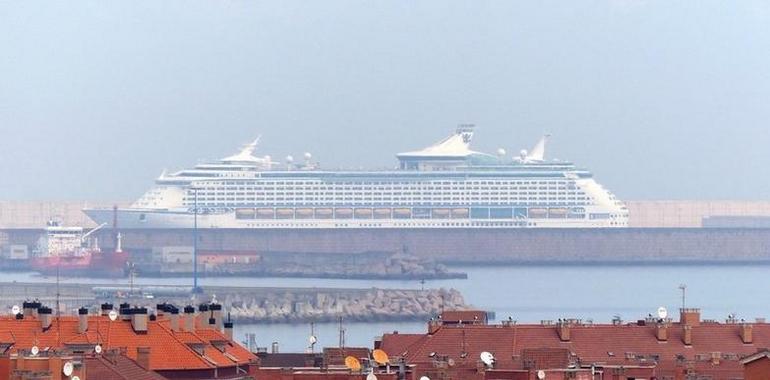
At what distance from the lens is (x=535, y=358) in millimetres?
30547

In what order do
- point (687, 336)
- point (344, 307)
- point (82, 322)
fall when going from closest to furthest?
1. point (82, 322)
2. point (687, 336)
3. point (344, 307)

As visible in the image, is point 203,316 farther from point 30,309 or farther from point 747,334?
point 747,334

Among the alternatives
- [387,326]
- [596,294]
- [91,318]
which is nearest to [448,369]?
[91,318]

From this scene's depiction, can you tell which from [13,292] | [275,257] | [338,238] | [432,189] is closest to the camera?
[13,292]

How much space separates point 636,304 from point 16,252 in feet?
201

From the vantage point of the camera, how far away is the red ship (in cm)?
14762

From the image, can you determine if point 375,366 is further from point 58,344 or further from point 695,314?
point 695,314

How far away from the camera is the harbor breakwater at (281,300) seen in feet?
338

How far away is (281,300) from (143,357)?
70.8m

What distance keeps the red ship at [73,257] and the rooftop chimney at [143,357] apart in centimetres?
10479

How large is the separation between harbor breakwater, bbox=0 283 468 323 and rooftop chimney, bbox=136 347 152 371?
6147 cm

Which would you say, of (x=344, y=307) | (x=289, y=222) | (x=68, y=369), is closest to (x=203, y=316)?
(x=68, y=369)

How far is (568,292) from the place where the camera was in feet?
436

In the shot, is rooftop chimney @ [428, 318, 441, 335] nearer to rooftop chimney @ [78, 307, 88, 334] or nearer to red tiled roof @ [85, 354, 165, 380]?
rooftop chimney @ [78, 307, 88, 334]
